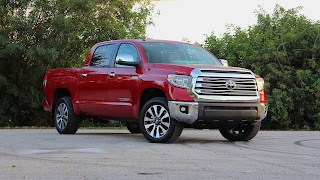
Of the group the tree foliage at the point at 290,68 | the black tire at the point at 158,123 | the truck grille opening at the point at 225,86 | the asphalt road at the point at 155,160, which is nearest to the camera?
the asphalt road at the point at 155,160

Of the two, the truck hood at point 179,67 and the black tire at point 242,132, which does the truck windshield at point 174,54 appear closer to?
the truck hood at point 179,67

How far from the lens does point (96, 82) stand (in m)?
12.2

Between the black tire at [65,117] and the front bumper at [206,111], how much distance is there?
3.70 metres

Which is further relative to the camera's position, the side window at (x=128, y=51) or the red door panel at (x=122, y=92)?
the side window at (x=128, y=51)

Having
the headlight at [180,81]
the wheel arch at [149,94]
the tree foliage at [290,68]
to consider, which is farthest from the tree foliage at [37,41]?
the headlight at [180,81]

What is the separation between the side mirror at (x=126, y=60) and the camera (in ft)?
36.3

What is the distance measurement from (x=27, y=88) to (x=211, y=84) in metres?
20.8

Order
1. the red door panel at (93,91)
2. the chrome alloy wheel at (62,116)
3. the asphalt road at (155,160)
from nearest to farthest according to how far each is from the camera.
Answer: the asphalt road at (155,160) < the red door panel at (93,91) < the chrome alloy wheel at (62,116)

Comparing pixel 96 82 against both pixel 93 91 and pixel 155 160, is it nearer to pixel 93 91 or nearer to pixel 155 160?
pixel 93 91

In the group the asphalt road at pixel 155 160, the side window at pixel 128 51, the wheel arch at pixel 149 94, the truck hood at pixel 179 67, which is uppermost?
the side window at pixel 128 51

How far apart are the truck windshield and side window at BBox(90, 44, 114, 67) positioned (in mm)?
948

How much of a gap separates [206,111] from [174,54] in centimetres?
183

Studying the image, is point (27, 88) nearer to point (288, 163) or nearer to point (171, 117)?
point (171, 117)

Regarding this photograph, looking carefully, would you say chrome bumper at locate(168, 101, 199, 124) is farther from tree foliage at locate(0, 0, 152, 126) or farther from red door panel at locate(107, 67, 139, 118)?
tree foliage at locate(0, 0, 152, 126)
